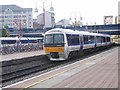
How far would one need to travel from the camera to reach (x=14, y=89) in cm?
1287

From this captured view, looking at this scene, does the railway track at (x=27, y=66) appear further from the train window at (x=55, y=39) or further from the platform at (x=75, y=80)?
the platform at (x=75, y=80)

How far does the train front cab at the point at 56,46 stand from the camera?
28.9 meters

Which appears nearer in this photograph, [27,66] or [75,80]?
[75,80]

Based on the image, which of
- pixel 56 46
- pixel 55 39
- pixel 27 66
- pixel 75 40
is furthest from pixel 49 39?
pixel 75 40

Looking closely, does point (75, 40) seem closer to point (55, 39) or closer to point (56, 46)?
point (55, 39)

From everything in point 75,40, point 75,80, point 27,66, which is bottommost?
point 27,66

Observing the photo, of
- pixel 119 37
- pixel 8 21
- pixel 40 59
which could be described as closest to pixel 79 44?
pixel 40 59

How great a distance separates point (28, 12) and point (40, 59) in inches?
6284

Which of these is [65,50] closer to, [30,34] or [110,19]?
[30,34]

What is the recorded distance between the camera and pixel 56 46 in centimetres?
2902

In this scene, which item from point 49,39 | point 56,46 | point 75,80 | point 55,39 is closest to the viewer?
point 75,80

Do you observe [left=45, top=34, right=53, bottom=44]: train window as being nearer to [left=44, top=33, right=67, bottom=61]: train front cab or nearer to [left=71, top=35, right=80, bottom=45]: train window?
[left=44, top=33, right=67, bottom=61]: train front cab

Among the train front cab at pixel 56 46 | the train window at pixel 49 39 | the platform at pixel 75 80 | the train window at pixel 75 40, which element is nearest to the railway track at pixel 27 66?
the train front cab at pixel 56 46

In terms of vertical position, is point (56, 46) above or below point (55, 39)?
below
